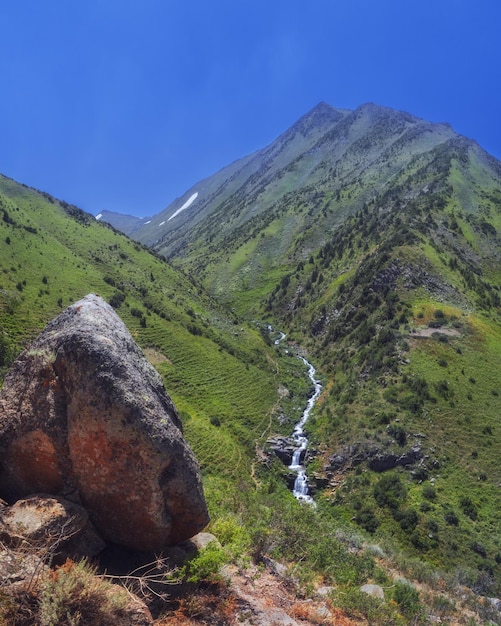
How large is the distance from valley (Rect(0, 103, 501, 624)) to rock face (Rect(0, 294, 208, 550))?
74.9 inches

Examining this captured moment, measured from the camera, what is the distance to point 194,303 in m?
85.8

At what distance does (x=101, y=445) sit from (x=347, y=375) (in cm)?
5296

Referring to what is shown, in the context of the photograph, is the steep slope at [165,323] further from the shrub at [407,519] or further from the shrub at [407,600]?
the shrub at [407,600]

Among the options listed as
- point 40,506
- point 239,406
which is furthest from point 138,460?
point 239,406

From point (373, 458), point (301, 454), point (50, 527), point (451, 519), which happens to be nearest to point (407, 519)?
point (451, 519)

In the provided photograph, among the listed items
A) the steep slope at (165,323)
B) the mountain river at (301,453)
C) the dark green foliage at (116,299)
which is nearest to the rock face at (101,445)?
the steep slope at (165,323)

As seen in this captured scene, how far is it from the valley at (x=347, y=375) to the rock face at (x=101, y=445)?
190 centimetres

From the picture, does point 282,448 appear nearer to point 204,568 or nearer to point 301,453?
point 301,453

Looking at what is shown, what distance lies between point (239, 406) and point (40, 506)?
1667 inches

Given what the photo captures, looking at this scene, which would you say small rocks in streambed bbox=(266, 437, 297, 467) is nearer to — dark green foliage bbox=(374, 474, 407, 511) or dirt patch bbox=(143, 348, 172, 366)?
dark green foliage bbox=(374, 474, 407, 511)

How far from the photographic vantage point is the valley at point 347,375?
1708 cm

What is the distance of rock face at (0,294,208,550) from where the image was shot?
8945 mm

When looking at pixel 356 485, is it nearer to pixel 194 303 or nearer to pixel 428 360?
pixel 428 360

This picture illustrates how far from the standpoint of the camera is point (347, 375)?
2302 inches
